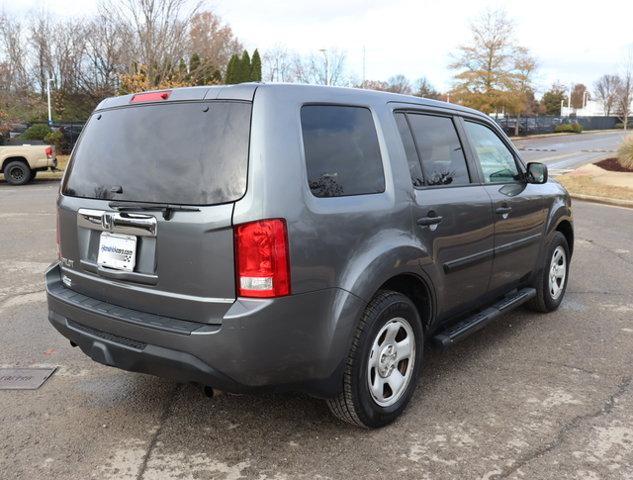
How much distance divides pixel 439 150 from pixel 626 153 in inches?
799

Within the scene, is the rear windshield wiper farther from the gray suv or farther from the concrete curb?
the concrete curb

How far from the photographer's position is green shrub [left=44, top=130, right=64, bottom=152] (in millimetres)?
26555

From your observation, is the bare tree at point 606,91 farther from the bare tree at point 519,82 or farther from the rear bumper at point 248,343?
the rear bumper at point 248,343

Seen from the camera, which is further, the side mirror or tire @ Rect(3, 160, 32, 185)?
tire @ Rect(3, 160, 32, 185)

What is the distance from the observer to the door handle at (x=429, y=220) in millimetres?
3379

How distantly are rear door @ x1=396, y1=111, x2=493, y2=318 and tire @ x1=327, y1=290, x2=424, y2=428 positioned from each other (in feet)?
1.15

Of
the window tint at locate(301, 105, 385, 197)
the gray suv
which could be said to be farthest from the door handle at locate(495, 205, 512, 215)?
the window tint at locate(301, 105, 385, 197)

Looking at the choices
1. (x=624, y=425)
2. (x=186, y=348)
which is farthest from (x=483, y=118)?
(x=186, y=348)

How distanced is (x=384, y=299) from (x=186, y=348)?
3.45 ft

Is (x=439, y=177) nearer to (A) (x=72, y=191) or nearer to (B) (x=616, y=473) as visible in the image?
(B) (x=616, y=473)

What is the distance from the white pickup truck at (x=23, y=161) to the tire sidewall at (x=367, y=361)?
16940 millimetres

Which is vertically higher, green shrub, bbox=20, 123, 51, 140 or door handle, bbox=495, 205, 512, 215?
green shrub, bbox=20, 123, 51, 140

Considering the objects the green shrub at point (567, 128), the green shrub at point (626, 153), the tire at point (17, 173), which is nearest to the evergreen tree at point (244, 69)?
the tire at point (17, 173)

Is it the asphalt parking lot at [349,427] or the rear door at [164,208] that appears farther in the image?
the asphalt parking lot at [349,427]
